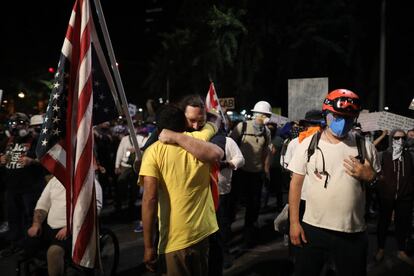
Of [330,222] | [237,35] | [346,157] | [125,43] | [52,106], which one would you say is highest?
[125,43]

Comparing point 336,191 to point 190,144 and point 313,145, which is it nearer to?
point 313,145

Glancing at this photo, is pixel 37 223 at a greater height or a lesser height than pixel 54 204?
lesser

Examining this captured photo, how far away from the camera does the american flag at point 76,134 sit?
3541mm

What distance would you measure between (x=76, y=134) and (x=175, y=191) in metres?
0.93

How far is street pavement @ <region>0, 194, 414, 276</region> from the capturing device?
6.12 metres

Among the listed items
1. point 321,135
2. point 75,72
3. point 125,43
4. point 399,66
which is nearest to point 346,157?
point 321,135

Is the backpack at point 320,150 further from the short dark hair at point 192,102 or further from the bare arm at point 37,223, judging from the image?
the bare arm at point 37,223

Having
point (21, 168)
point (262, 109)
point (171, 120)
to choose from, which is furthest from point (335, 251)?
point (21, 168)

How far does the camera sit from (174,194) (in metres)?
3.53

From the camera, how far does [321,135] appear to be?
388 cm

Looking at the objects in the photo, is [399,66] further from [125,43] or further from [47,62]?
[125,43]

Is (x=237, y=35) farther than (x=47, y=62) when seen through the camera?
No

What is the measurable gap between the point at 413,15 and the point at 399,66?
9.31 feet

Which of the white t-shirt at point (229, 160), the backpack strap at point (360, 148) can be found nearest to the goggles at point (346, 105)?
the backpack strap at point (360, 148)
